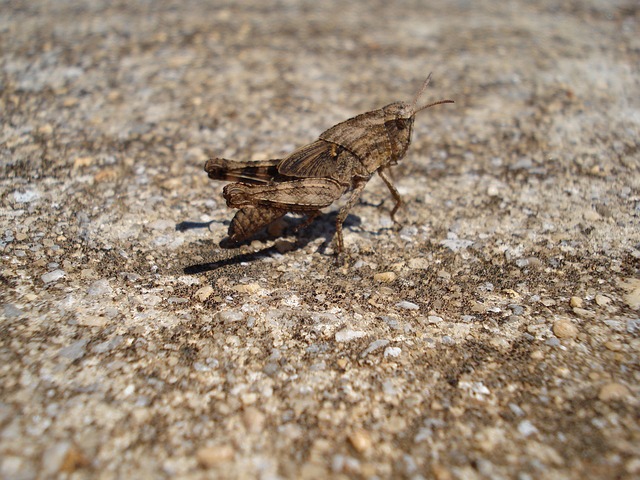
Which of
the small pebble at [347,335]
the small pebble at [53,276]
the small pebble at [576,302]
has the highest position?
the small pebble at [576,302]

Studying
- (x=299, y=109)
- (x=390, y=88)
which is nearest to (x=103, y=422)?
(x=299, y=109)

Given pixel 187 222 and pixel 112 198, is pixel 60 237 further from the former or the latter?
pixel 187 222

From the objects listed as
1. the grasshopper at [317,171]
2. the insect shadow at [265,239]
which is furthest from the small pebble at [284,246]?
the grasshopper at [317,171]

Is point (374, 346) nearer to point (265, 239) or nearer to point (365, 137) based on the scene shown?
point (265, 239)

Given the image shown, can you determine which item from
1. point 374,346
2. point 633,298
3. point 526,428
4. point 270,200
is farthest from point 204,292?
point 633,298

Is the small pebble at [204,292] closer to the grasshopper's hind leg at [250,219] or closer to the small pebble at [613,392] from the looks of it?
the grasshopper's hind leg at [250,219]

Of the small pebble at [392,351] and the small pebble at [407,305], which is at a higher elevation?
the small pebble at [407,305]
